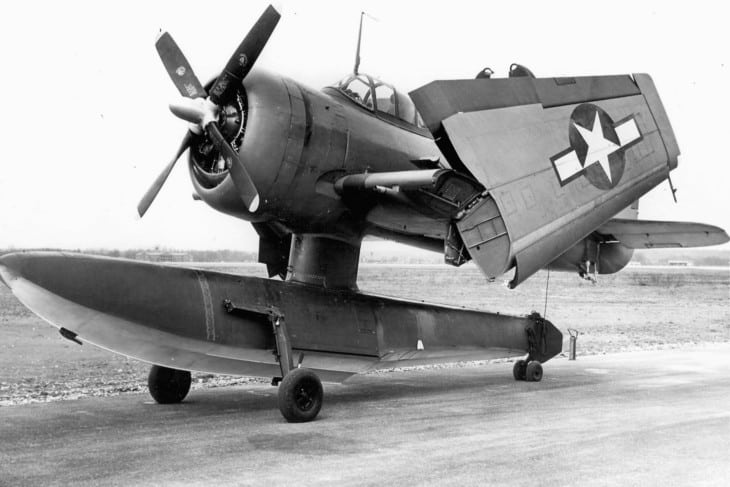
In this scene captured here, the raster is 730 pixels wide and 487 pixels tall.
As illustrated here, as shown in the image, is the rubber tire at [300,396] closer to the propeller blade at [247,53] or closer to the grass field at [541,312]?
the grass field at [541,312]

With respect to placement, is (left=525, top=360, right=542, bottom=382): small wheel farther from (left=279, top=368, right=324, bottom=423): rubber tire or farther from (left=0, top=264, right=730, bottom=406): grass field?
(left=279, top=368, right=324, bottom=423): rubber tire

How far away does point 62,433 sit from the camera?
7074mm

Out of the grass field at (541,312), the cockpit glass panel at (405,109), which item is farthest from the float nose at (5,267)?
the cockpit glass panel at (405,109)

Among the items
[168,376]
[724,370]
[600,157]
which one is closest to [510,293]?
[724,370]

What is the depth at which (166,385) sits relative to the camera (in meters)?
8.98

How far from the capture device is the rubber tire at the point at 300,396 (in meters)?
7.83

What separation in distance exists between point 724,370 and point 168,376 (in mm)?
10028

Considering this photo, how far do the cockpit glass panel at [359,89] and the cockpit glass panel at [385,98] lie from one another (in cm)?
14

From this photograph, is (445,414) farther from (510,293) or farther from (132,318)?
(510,293)

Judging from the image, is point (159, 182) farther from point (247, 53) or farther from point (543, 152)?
point (543, 152)

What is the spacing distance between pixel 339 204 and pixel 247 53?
2308 mm

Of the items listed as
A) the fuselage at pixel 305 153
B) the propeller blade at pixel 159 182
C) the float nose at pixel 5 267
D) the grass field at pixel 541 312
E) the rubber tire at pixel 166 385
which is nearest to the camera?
the float nose at pixel 5 267

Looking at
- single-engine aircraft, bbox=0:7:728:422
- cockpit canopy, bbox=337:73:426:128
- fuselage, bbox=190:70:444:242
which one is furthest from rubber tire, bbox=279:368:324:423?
cockpit canopy, bbox=337:73:426:128

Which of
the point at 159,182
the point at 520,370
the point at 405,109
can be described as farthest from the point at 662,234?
the point at 159,182
